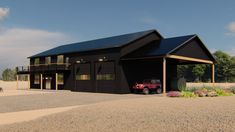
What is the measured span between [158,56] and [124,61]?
5.37 metres

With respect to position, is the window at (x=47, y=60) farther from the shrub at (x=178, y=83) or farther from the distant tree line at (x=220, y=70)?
the distant tree line at (x=220, y=70)

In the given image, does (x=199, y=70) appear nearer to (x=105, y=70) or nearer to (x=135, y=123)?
(x=105, y=70)

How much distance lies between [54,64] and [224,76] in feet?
211

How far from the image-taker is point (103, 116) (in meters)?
12.6

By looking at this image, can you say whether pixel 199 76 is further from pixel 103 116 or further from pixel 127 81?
pixel 103 116

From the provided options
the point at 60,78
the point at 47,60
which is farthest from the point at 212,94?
the point at 47,60

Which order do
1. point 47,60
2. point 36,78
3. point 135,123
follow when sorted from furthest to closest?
point 36,78 < point 47,60 < point 135,123

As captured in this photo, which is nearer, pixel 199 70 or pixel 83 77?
pixel 83 77

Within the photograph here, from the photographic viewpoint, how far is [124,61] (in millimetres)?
33688

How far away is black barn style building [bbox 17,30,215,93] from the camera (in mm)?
33094

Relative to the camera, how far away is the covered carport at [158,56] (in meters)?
31.5

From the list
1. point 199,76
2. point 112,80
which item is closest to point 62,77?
point 112,80

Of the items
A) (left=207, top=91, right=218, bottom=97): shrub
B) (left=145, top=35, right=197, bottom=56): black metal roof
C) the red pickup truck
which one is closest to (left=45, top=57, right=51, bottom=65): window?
(left=145, top=35, right=197, bottom=56): black metal roof

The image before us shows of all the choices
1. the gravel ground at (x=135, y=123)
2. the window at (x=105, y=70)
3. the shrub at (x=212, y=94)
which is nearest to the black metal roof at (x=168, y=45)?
the window at (x=105, y=70)
